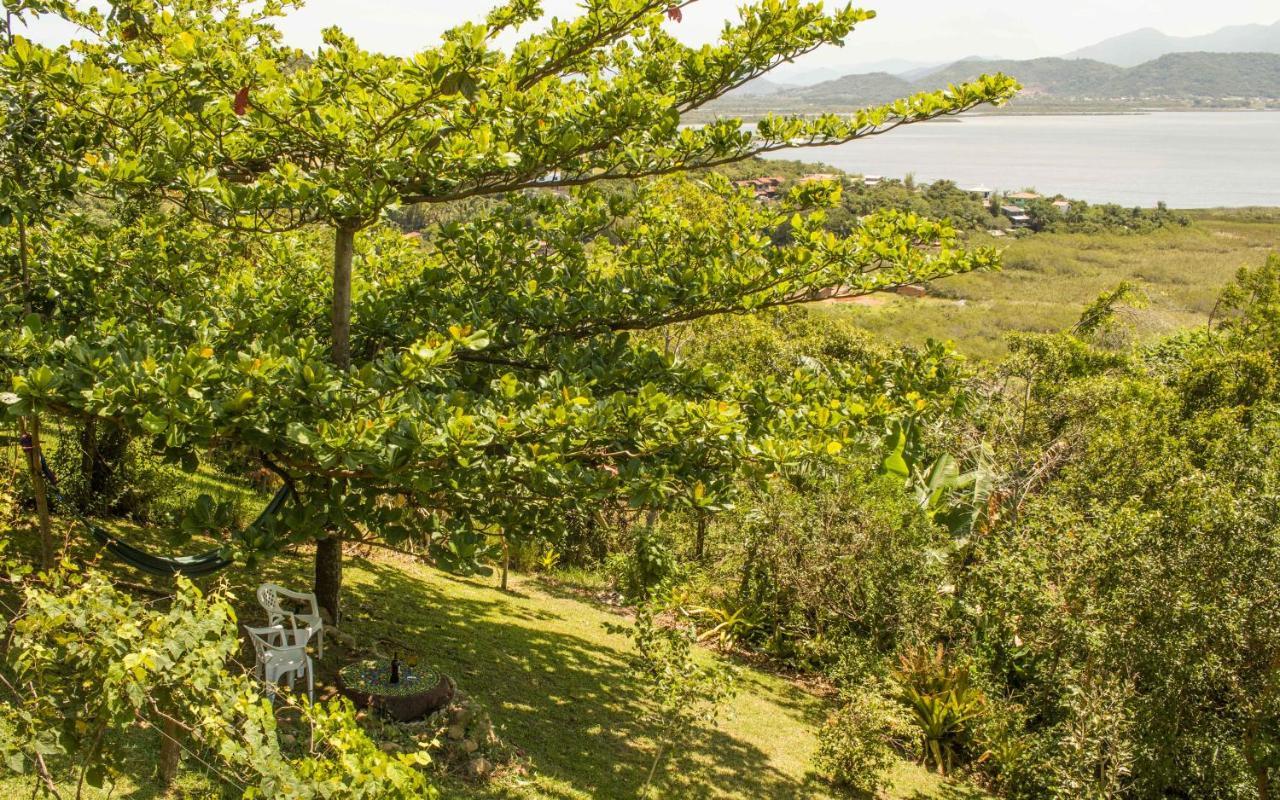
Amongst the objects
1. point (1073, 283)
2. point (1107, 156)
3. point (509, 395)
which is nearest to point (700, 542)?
point (509, 395)

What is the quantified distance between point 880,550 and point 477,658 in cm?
491

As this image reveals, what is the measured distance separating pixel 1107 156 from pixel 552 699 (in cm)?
11014

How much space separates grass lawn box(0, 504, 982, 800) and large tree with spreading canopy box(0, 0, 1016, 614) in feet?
4.79

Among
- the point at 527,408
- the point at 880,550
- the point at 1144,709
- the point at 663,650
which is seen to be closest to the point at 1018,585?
the point at 1144,709

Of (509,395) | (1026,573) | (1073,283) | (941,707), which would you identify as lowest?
(941,707)

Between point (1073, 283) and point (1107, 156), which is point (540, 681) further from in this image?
point (1107, 156)

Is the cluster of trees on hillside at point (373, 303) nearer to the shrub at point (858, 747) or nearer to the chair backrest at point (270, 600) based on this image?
the chair backrest at point (270, 600)

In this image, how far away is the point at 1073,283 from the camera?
179ft

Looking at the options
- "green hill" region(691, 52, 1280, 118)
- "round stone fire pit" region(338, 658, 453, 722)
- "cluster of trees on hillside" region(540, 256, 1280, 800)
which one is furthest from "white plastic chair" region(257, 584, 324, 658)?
"green hill" region(691, 52, 1280, 118)

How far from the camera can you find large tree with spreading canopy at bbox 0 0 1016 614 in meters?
4.13

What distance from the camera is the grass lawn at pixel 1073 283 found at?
43.2 m

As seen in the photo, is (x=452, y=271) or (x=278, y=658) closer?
(x=278, y=658)

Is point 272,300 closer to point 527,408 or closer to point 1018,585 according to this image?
point 527,408

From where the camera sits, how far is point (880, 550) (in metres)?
10.2
